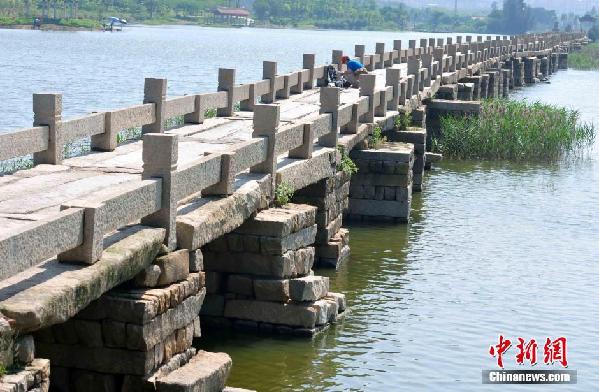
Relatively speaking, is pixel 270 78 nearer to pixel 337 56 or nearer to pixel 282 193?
pixel 337 56

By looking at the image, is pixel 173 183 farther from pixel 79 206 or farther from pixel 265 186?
pixel 265 186

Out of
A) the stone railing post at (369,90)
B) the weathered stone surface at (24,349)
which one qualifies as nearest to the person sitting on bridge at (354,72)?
the stone railing post at (369,90)

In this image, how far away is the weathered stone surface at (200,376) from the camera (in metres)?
10.6

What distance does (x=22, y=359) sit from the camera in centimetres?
855

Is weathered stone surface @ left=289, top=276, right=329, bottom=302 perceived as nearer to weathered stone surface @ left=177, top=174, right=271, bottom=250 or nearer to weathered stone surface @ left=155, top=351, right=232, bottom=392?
weathered stone surface @ left=177, top=174, right=271, bottom=250

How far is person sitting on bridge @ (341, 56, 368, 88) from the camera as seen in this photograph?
91.7ft

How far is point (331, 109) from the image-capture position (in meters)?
17.8

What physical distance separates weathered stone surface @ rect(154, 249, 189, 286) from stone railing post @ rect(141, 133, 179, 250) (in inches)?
5.9

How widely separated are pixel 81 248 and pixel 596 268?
39.2ft

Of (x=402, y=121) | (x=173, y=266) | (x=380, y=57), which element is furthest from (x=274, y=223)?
(x=380, y=57)

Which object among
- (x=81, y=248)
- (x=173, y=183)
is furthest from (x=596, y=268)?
(x=81, y=248)

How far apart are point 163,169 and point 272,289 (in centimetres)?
344

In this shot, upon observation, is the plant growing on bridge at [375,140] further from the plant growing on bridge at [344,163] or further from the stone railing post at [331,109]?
the stone railing post at [331,109]

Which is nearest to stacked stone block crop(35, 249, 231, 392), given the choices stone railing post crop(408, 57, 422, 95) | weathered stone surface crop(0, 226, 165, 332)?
weathered stone surface crop(0, 226, 165, 332)
